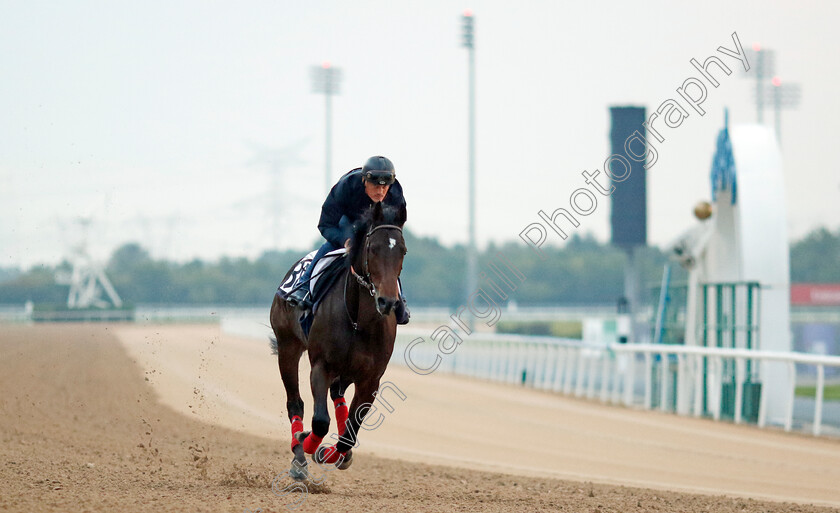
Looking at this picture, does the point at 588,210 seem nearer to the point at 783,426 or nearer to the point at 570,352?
the point at 783,426

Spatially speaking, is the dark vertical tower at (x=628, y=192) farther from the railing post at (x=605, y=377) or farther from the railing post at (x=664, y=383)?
the railing post at (x=664, y=383)

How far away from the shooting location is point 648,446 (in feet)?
35.6

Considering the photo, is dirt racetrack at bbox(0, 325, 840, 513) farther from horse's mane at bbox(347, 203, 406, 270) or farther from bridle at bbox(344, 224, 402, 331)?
horse's mane at bbox(347, 203, 406, 270)

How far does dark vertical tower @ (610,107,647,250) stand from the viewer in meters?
20.1

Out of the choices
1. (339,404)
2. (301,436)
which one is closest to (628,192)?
(339,404)

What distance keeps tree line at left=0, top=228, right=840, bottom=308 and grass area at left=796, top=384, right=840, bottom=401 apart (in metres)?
19.1

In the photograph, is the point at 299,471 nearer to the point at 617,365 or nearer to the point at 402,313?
the point at 402,313

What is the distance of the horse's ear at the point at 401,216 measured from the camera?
5.93 metres

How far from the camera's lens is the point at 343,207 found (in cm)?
653

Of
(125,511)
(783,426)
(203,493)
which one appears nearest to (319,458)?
(203,493)

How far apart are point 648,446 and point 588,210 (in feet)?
10.1

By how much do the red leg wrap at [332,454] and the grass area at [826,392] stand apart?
58.0ft

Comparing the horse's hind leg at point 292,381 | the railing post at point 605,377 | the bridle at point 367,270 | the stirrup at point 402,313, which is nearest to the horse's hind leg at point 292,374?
the horse's hind leg at point 292,381

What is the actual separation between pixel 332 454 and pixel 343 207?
168 cm
